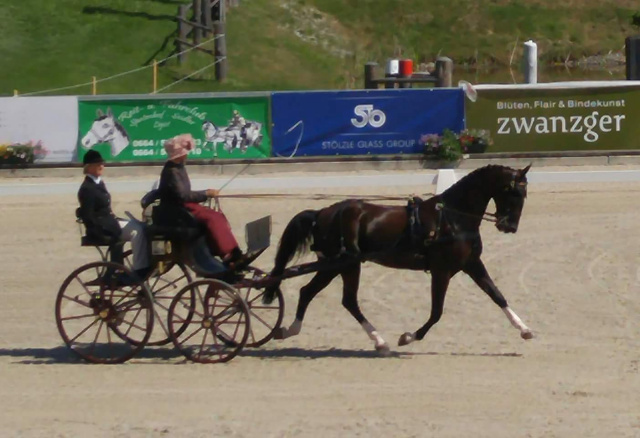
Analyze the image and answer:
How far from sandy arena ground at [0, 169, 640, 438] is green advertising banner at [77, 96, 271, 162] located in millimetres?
5405

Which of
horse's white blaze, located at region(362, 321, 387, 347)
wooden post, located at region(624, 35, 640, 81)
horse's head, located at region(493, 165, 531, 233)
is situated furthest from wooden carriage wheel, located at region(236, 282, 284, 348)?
wooden post, located at region(624, 35, 640, 81)

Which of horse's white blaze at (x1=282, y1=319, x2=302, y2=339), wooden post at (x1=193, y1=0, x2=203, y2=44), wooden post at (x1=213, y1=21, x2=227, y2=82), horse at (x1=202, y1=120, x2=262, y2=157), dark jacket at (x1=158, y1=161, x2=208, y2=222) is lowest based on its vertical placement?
horse's white blaze at (x1=282, y1=319, x2=302, y2=339)

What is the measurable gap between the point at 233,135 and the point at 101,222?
10.5 metres

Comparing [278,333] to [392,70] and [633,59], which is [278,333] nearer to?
[392,70]

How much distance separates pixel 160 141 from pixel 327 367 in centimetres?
1118

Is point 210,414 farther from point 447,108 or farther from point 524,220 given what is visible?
point 447,108

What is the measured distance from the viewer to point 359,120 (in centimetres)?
2092

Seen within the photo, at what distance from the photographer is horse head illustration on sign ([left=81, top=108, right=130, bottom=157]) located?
810 inches

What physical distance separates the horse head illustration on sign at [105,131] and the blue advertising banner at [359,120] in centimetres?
243

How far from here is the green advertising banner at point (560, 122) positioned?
21031 millimetres

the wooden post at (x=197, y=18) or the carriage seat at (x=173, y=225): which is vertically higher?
the wooden post at (x=197, y=18)

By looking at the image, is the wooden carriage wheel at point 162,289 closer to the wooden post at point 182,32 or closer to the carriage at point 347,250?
the carriage at point 347,250

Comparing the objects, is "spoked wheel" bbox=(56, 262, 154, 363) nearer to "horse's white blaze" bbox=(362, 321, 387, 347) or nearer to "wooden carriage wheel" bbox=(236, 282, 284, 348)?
"wooden carriage wheel" bbox=(236, 282, 284, 348)

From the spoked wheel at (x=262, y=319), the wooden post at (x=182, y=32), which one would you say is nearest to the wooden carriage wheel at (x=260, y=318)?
the spoked wheel at (x=262, y=319)
